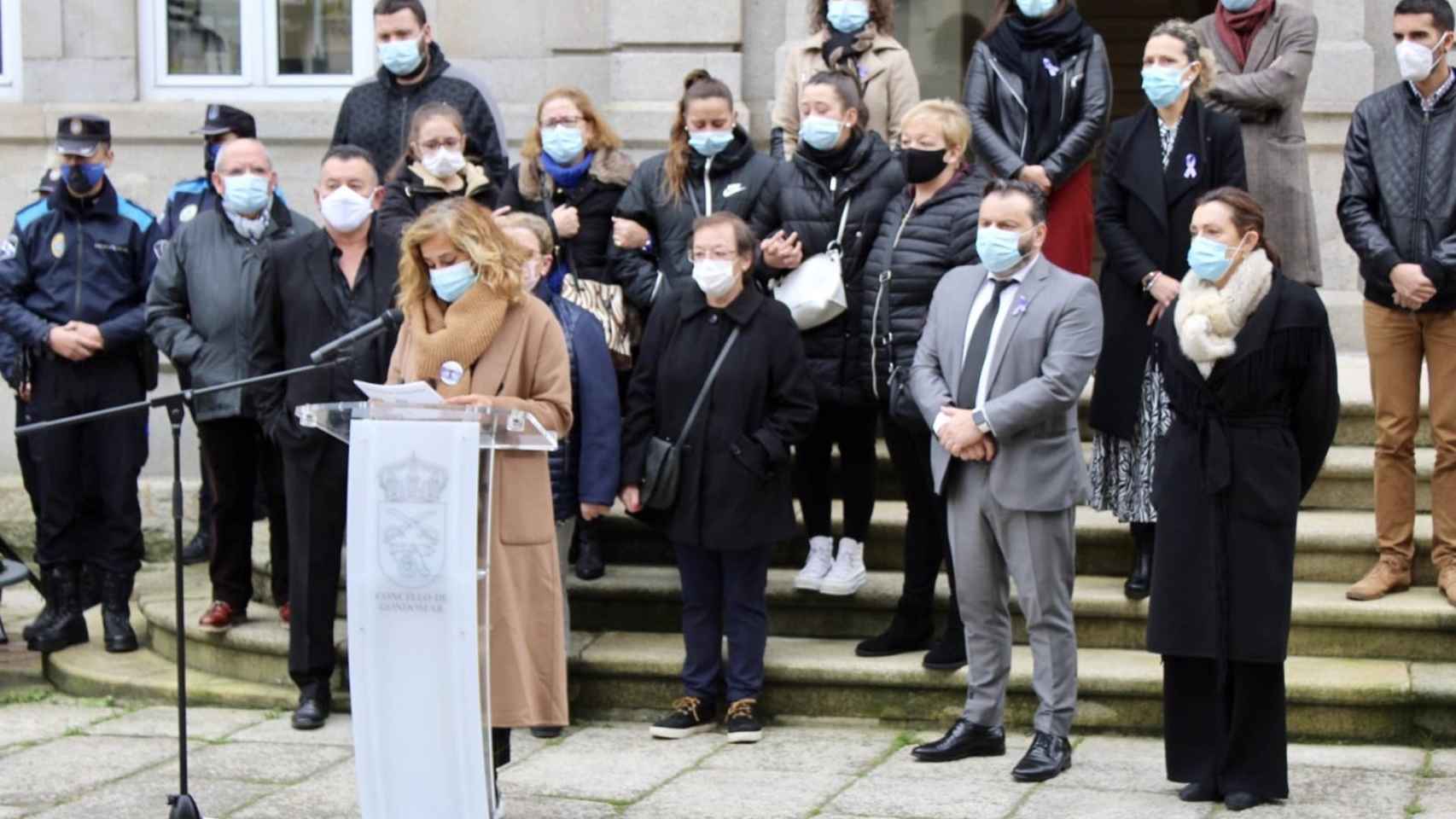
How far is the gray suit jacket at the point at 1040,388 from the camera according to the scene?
7.22 meters

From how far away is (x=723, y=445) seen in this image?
25.9 ft

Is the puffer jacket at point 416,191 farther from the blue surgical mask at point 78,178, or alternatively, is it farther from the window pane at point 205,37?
the window pane at point 205,37

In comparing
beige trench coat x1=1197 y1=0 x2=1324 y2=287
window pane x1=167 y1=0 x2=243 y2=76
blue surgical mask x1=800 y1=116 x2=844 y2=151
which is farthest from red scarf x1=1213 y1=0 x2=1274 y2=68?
window pane x1=167 y1=0 x2=243 y2=76

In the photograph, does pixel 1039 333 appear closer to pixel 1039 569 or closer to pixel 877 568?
pixel 1039 569

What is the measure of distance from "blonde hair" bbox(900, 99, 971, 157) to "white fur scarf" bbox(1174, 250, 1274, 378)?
1402 millimetres

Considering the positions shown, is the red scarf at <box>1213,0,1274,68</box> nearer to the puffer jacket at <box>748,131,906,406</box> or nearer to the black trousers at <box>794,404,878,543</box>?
the puffer jacket at <box>748,131,906,406</box>

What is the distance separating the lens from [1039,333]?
288 inches

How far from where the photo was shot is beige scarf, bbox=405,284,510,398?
6.80m

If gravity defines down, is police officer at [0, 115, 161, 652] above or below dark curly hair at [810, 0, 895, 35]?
below

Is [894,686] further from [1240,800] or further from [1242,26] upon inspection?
[1242,26]

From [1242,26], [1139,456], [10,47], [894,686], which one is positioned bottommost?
[894,686]

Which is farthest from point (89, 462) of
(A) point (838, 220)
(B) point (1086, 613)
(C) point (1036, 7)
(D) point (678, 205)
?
(C) point (1036, 7)

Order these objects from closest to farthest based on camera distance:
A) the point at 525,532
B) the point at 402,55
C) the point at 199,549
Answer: the point at 525,532 < the point at 402,55 < the point at 199,549

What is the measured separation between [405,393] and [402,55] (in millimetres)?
3282
